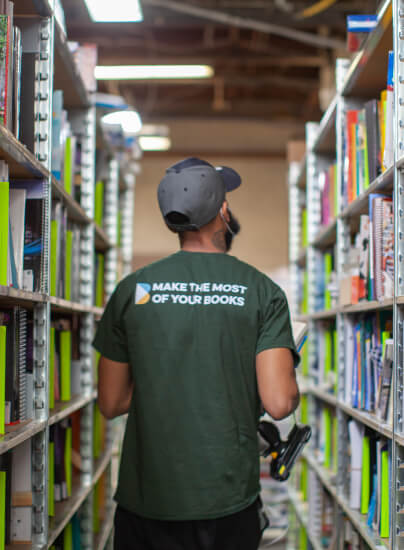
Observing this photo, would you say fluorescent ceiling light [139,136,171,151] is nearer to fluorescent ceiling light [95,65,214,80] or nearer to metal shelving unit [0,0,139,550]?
fluorescent ceiling light [95,65,214,80]

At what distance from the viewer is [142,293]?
1655 mm

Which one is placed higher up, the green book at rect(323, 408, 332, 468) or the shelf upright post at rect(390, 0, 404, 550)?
the shelf upright post at rect(390, 0, 404, 550)

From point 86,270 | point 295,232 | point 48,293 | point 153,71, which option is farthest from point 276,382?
point 153,71

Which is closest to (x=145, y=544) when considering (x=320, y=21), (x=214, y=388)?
(x=214, y=388)

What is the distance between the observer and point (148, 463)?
1.63 meters

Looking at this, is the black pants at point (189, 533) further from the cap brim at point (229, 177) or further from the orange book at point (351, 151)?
the orange book at point (351, 151)

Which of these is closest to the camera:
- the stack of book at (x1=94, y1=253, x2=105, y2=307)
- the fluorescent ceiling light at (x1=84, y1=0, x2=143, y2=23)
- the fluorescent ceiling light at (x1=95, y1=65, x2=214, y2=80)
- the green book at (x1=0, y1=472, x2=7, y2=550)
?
the green book at (x1=0, y1=472, x2=7, y2=550)

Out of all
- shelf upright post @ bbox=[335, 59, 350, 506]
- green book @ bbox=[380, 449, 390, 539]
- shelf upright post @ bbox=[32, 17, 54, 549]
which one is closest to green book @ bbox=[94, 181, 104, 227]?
shelf upright post @ bbox=[335, 59, 350, 506]

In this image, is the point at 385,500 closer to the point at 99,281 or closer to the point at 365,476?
the point at 365,476

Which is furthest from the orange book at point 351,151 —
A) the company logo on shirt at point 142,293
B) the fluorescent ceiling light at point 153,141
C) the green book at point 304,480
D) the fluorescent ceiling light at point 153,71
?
the fluorescent ceiling light at point 153,141

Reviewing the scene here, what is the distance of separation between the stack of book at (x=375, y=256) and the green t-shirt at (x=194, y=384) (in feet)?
1.68

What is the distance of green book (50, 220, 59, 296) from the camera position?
2248mm

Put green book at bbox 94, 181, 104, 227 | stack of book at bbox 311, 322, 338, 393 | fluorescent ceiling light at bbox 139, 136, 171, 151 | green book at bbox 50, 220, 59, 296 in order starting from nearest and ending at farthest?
green book at bbox 50, 220, 59, 296 → stack of book at bbox 311, 322, 338, 393 → green book at bbox 94, 181, 104, 227 → fluorescent ceiling light at bbox 139, 136, 171, 151

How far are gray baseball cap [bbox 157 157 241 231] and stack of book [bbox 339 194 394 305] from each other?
571 millimetres
